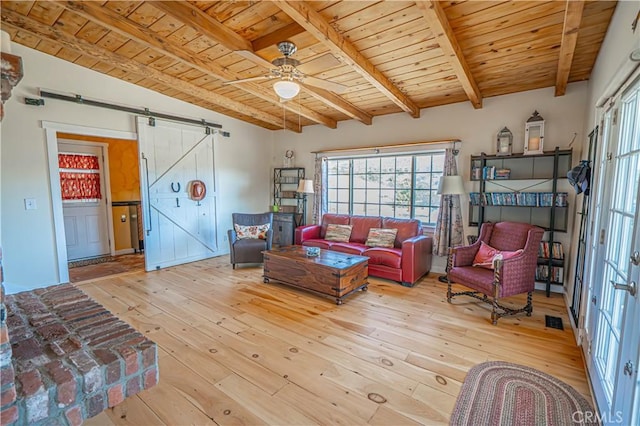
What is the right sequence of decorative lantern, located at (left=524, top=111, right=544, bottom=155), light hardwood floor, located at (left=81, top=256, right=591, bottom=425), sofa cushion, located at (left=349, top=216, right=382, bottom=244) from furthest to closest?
sofa cushion, located at (left=349, top=216, right=382, bottom=244), decorative lantern, located at (left=524, top=111, right=544, bottom=155), light hardwood floor, located at (left=81, top=256, right=591, bottom=425)

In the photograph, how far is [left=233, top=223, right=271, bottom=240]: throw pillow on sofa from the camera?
5008mm

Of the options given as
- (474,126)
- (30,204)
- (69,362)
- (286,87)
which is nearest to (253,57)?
(286,87)

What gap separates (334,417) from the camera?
1.75 meters

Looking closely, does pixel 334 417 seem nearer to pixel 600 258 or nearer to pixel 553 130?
pixel 600 258

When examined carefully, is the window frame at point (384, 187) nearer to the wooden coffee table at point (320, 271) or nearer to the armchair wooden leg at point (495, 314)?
the wooden coffee table at point (320, 271)

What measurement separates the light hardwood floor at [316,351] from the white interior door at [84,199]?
2070 mm

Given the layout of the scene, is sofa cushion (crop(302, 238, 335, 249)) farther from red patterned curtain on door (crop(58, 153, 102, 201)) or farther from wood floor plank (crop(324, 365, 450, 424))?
red patterned curtain on door (crop(58, 153, 102, 201))

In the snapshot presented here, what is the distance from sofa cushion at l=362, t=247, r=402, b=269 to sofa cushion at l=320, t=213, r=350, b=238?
0.96 meters

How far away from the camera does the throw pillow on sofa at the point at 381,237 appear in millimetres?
4466

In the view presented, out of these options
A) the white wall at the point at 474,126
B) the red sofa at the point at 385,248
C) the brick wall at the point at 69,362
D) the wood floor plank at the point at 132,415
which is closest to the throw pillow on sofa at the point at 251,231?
the red sofa at the point at 385,248

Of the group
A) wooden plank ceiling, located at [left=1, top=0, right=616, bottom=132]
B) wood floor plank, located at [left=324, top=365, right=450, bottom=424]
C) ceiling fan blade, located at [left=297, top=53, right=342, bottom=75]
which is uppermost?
wooden plank ceiling, located at [left=1, top=0, right=616, bottom=132]

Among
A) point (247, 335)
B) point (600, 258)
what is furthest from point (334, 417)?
point (600, 258)

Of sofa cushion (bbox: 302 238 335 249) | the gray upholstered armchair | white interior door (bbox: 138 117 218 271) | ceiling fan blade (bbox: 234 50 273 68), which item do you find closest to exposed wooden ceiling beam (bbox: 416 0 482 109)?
ceiling fan blade (bbox: 234 50 273 68)

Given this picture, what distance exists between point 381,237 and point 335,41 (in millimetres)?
2813
